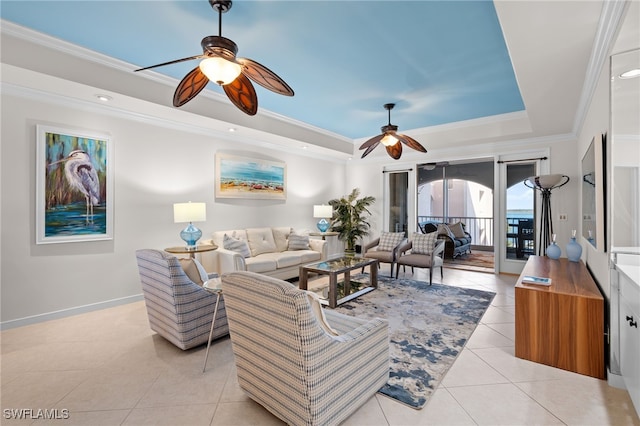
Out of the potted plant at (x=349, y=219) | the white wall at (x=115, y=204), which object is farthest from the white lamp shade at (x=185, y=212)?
the potted plant at (x=349, y=219)

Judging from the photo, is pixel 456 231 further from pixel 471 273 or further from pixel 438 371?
pixel 438 371

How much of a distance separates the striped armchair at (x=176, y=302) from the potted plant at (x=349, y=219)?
14.6ft

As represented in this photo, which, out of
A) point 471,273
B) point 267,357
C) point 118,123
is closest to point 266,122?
point 118,123

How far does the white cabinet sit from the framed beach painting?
4777mm

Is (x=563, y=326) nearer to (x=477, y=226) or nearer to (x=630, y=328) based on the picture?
(x=630, y=328)

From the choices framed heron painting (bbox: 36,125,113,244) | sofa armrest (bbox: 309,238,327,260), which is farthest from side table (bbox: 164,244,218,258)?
sofa armrest (bbox: 309,238,327,260)

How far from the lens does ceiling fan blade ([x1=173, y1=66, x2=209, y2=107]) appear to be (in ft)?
8.14

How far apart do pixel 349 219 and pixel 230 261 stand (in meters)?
3.51

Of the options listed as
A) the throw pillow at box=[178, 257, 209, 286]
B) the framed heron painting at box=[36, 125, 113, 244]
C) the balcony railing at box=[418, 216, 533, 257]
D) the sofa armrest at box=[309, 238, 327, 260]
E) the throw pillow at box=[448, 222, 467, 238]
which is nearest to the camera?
the throw pillow at box=[178, 257, 209, 286]

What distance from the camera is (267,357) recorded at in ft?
5.57

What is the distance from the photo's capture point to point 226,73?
2.26 meters

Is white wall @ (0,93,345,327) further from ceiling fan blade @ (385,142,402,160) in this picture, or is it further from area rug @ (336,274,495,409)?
area rug @ (336,274,495,409)

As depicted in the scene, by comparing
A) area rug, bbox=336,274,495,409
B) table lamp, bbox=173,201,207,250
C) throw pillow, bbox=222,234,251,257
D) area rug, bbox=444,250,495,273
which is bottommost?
area rug, bbox=336,274,495,409

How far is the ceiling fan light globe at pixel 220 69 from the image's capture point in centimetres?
219
